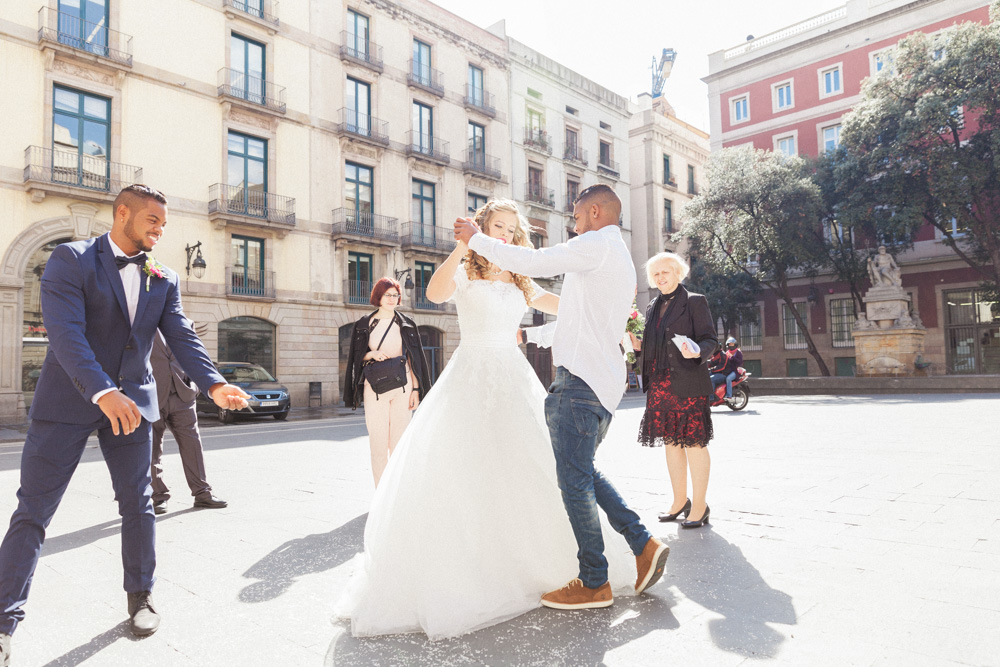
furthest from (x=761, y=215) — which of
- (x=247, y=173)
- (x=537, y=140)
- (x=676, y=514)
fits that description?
(x=676, y=514)

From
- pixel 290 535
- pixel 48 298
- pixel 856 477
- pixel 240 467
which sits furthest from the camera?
pixel 240 467

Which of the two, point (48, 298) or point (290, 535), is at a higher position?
point (48, 298)

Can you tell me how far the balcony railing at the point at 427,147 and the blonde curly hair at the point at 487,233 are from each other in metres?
23.6

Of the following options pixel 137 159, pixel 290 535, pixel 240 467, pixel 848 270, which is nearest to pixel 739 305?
pixel 848 270

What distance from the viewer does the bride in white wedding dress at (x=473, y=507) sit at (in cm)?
262

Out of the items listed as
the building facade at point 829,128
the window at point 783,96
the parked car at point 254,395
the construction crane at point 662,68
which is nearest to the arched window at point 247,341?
the parked car at point 254,395

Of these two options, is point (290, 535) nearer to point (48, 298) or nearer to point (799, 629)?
point (48, 298)

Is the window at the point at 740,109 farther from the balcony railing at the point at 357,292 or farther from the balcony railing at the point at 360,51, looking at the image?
the balcony railing at the point at 357,292

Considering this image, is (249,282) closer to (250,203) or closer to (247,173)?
(250,203)

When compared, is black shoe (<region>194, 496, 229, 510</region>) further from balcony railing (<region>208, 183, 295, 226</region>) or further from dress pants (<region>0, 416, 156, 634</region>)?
balcony railing (<region>208, 183, 295, 226</region>)

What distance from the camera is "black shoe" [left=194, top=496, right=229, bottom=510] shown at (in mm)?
5148

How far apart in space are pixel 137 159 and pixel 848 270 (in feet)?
86.7

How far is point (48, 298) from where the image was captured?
8.20 feet

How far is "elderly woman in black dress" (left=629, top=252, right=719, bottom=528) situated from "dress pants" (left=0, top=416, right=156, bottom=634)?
3.07 meters
